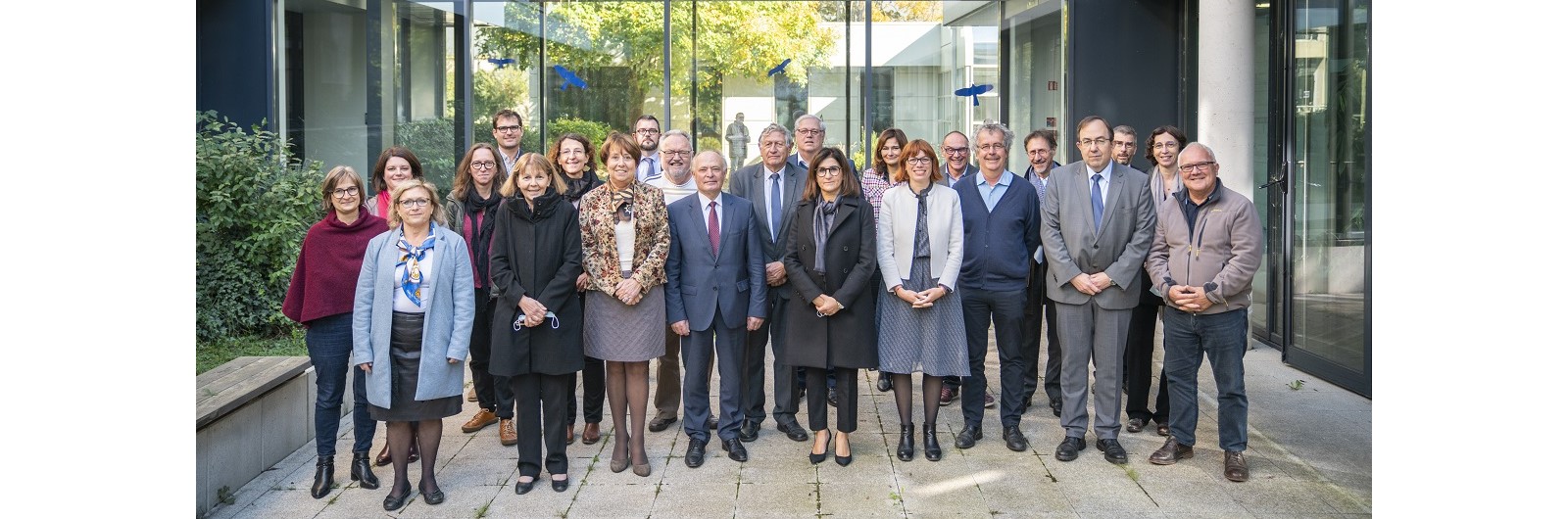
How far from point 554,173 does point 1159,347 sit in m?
5.65

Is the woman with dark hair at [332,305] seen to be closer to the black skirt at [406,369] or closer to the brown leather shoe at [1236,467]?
the black skirt at [406,369]

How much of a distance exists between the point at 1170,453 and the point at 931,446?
1184 mm

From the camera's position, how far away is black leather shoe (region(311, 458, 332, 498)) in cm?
541

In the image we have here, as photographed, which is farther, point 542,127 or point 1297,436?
point 542,127

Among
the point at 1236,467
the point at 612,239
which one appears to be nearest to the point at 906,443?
the point at 1236,467

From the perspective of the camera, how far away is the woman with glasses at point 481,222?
20.3ft

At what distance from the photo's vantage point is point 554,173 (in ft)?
18.1

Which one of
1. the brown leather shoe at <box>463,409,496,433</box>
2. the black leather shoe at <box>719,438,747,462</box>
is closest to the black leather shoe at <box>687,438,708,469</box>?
the black leather shoe at <box>719,438,747,462</box>

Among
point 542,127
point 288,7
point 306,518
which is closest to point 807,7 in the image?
point 542,127

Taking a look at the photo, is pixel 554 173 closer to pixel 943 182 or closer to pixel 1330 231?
pixel 943 182

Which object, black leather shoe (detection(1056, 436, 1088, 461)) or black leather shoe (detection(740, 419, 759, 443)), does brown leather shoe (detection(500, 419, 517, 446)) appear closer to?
black leather shoe (detection(740, 419, 759, 443))

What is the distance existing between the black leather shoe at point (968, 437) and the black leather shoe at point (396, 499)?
2.78 m

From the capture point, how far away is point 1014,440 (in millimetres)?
6203

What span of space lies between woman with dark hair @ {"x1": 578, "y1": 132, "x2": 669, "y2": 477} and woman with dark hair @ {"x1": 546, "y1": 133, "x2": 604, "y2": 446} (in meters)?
0.22
